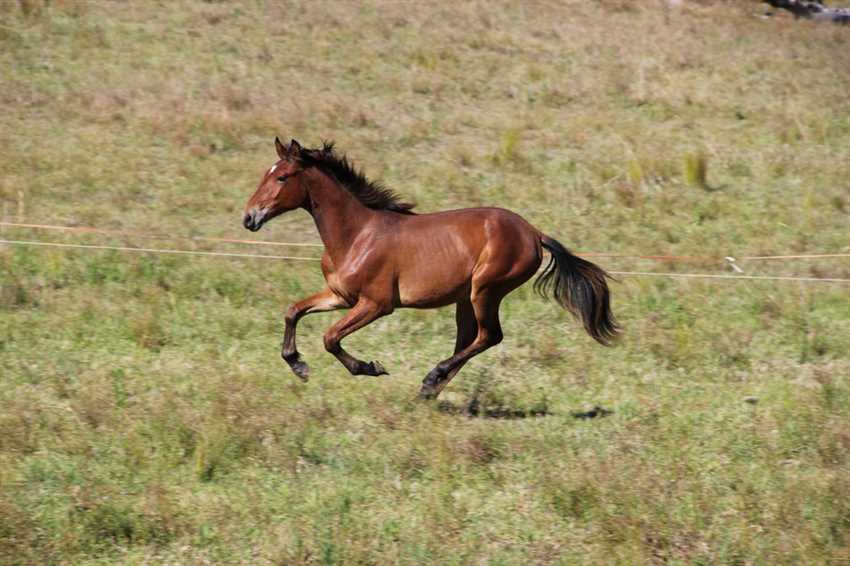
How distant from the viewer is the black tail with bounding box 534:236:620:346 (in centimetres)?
899

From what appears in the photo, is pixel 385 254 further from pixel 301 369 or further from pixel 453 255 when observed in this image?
pixel 301 369

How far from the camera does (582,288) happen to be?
899cm

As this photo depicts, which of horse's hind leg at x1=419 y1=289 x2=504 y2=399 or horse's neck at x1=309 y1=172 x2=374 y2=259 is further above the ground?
horse's neck at x1=309 y1=172 x2=374 y2=259

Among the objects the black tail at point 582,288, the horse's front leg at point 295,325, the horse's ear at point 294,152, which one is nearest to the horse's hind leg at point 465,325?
the black tail at point 582,288

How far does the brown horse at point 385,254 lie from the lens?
8531 millimetres

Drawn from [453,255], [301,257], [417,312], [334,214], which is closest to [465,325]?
[453,255]

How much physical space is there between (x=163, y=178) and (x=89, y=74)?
171 inches

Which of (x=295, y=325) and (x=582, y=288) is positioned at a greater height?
(x=582, y=288)

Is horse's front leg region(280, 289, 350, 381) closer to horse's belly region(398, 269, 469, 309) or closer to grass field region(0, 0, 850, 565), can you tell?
grass field region(0, 0, 850, 565)

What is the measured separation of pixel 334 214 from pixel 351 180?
13.0 inches

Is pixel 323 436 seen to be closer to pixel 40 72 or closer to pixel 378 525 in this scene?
pixel 378 525

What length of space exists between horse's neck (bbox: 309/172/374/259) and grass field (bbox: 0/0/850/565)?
112 centimetres

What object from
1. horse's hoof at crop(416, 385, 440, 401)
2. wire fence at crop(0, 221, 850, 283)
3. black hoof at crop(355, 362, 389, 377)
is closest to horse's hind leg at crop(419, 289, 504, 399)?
horse's hoof at crop(416, 385, 440, 401)

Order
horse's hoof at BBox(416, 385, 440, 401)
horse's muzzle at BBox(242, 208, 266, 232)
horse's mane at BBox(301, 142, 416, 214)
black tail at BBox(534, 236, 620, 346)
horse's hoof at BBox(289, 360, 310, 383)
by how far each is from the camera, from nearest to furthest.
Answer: horse's muzzle at BBox(242, 208, 266, 232)
horse's hoof at BBox(289, 360, 310, 383)
horse's mane at BBox(301, 142, 416, 214)
horse's hoof at BBox(416, 385, 440, 401)
black tail at BBox(534, 236, 620, 346)
